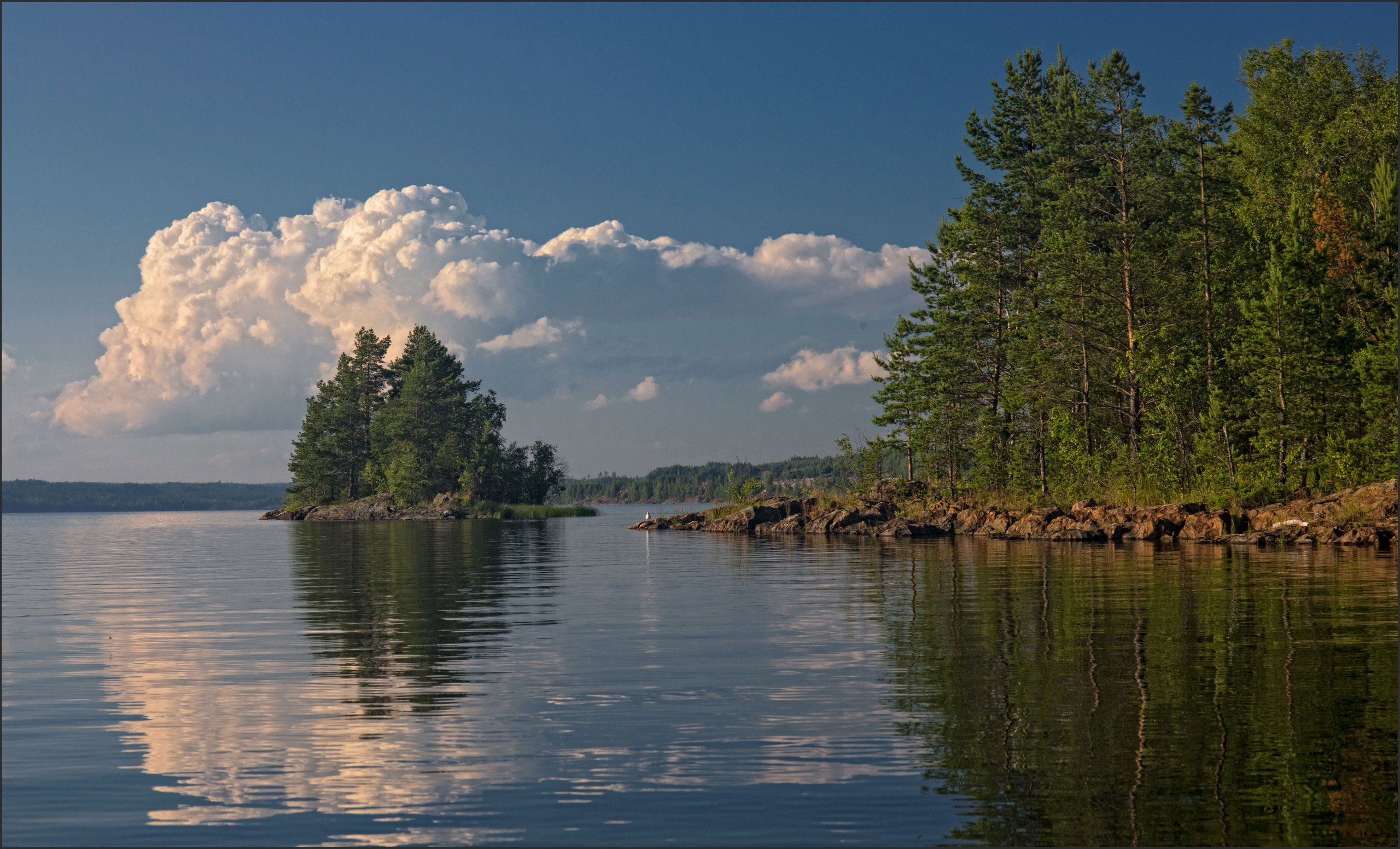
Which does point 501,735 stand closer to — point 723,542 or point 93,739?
point 93,739

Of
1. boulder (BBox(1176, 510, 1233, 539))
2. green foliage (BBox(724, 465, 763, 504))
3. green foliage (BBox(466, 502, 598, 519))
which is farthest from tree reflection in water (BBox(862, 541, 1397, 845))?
green foliage (BBox(466, 502, 598, 519))

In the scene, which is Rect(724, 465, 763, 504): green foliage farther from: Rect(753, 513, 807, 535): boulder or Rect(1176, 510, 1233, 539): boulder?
Rect(1176, 510, 1233, 539): boulder

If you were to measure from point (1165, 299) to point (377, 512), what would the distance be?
10574cm

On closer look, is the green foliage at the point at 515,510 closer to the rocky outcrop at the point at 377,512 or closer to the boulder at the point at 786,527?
the rocky outcrop at the point at 377,512

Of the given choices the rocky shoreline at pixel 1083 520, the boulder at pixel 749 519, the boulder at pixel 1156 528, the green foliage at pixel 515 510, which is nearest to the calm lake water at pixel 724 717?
the rocky shoreline at pixel 1083 520

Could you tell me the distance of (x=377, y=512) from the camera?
141250mm

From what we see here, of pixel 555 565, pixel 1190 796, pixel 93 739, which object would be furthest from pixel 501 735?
pixel 555 565

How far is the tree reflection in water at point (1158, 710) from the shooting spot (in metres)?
9.35

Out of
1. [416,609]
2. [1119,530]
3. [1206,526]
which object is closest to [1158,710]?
[416,609]

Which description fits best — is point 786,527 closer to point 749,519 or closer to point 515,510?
point 749,519

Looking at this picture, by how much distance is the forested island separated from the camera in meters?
140

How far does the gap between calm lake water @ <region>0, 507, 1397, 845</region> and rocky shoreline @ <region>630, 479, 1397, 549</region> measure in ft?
56.3

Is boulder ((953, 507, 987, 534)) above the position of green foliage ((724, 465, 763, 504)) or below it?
below

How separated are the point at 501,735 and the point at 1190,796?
717 centimetres
